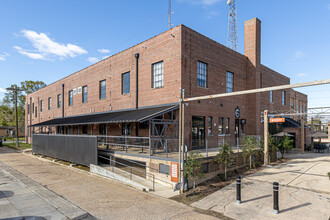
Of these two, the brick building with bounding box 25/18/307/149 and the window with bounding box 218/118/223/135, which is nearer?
the brick building with bounding box 25/18/307/149

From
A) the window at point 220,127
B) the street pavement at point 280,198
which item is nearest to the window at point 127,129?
the window at point 220,127

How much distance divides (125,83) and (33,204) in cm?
1362

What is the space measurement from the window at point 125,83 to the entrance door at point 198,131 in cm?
749

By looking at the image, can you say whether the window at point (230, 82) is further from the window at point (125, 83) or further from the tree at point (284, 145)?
the window at point (125, 83)

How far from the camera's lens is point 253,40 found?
72.3 feet

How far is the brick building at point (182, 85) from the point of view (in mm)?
15492

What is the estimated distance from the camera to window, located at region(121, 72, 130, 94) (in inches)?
787

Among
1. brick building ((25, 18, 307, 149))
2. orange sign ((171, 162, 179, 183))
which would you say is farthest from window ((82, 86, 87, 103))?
orange sign ((171, 162, 179, 183))

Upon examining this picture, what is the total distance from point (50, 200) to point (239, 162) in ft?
37.9

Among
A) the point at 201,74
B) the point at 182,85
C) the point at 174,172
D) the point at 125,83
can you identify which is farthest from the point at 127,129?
the point at 174,172

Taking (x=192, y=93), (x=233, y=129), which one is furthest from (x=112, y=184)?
(x=233, y=129)

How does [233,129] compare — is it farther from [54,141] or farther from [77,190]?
[54,141]

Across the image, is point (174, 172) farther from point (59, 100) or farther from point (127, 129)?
point (59, 100)

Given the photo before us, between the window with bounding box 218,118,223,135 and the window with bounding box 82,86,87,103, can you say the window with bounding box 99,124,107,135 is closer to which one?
the window with bounding box 82,86,87,103
